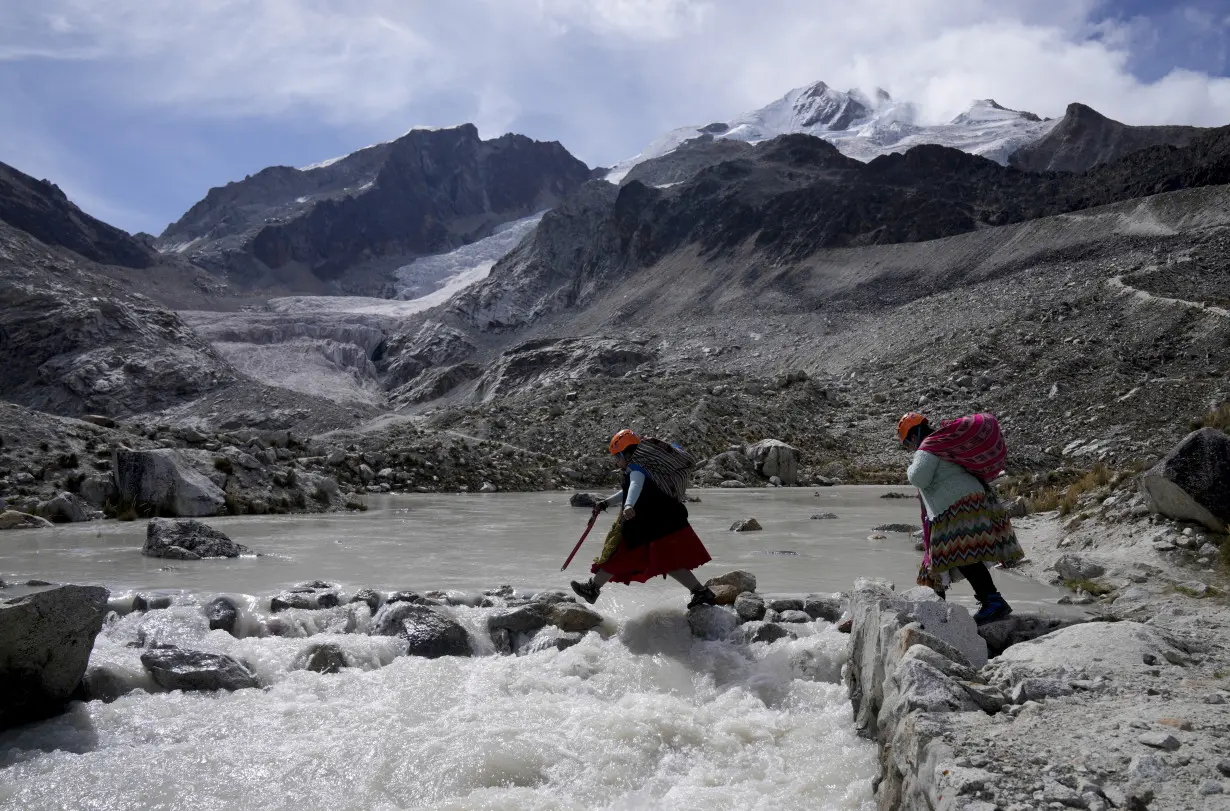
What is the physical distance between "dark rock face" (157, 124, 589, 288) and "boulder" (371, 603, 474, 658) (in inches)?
5212

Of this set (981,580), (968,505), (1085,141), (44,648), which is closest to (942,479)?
(968,505)

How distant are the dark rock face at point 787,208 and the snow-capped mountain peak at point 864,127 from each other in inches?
1706

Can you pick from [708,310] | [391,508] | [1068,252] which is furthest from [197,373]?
[1068,252]

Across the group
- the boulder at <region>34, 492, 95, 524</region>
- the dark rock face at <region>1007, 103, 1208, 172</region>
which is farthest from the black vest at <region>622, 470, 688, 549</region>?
the dark rock face at <region>1007, 103, 1208, 172</region>

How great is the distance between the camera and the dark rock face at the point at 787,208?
58531 mm

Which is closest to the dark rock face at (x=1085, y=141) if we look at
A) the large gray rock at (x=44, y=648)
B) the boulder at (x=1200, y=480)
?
the boulder at (x=1200, y=480)

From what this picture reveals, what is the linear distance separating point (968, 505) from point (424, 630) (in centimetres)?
402

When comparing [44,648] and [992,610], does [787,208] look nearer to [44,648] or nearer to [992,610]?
[992,610]

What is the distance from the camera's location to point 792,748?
4668 mm

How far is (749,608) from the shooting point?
21.6ft

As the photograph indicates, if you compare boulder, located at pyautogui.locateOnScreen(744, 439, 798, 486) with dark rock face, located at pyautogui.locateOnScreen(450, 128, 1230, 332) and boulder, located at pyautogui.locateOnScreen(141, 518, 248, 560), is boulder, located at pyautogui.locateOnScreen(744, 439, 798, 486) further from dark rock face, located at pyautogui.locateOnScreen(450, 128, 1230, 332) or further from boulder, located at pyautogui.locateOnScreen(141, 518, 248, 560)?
dark rock face, located at pyautogui.locateOnScreen(450, 128, 1230, 332)

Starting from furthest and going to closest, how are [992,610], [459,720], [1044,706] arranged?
[992,610], [459,720], [1044,706]

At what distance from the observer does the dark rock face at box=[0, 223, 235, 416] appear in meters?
59.2

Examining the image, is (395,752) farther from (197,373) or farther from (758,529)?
(197,373)
